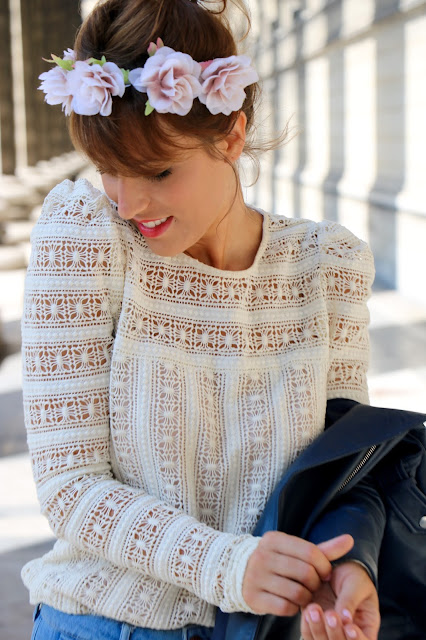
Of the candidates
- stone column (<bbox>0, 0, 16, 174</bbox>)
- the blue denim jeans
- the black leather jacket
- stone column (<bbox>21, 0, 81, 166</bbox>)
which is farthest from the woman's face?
stone column (<bbox>21, 0, 81, 166</bbox>)

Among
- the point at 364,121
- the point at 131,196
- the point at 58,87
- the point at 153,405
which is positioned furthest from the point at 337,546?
the point at 364,121

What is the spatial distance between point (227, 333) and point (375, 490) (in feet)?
1.26

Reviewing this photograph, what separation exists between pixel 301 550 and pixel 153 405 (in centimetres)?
37

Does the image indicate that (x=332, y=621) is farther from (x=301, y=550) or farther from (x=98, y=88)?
(x=98, y=88)

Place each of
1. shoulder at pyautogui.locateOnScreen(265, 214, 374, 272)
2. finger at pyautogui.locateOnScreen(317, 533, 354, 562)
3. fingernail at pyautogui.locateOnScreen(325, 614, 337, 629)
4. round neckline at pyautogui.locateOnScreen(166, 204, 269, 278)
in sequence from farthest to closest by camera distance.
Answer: shoulder at pyautogui.locateOnScreen(265, 214, 374, 272)
round neckline at pyautogui.locateOnScreen(166, 204, 269, 278)
finger at pyautogui.locateOnScreen(317, 533, 354, 562)
fingernail at pyautogui.locateOnScreen(325, 614, 337, 629)

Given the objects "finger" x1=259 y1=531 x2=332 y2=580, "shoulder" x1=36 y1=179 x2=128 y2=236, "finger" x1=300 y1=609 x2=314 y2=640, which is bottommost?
"finger" x1=300 y1=609 x2=314 y2=640

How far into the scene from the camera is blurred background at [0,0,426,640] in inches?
154

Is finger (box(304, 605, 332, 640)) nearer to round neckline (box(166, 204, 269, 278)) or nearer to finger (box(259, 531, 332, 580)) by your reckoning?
finger (box(259, 531, 332, 580))

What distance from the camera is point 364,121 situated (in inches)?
333

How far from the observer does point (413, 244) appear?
6.84 meters

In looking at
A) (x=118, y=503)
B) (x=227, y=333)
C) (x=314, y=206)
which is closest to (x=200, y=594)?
(x=118, y=503)

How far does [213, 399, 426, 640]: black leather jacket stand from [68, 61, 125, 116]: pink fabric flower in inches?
25.8

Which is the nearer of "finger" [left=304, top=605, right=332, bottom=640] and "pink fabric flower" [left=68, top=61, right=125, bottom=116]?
"finger" [left=304, top=605, right=332, bottom=640]

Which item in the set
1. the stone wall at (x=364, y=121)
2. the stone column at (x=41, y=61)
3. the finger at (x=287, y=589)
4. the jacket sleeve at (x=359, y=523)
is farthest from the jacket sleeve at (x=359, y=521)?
the stone column at (x=41, y=61)
